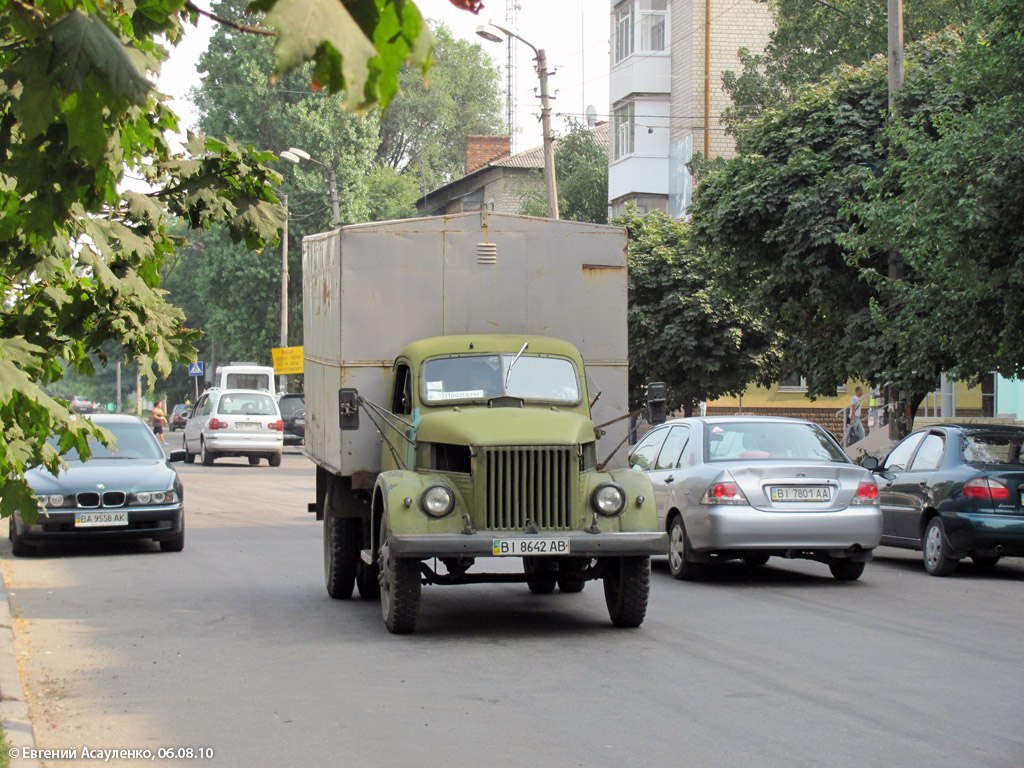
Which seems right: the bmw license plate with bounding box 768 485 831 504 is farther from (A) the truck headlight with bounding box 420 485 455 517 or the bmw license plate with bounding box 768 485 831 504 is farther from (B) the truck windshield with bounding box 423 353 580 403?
(A) the truck headlight with bounding box 420 485 455 517

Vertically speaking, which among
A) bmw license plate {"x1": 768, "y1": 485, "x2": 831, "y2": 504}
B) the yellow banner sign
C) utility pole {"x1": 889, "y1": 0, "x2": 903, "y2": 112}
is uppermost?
utility pole {"x1": 889, "y1": 0, "x2": 903, "y2": 112}

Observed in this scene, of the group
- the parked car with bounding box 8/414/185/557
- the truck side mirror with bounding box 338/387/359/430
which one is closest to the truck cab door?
the truck side mirror with bounding box 338/387/359/430

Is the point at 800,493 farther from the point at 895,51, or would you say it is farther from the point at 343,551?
the point at 895,51

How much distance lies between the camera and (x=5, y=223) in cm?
574

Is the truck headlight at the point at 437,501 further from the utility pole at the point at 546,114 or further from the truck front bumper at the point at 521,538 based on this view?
the utility pole at the point at 546,114

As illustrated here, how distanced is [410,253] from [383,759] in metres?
6.03

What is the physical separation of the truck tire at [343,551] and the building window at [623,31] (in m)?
42.9

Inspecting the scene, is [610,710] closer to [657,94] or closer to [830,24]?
[830,24]

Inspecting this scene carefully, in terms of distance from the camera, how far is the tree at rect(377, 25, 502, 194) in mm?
78062

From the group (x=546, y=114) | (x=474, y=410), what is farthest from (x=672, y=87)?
(x=474, y=410)

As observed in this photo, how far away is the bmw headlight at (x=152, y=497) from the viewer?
55.3 ft

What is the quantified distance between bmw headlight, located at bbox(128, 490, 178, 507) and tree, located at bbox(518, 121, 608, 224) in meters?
46.3

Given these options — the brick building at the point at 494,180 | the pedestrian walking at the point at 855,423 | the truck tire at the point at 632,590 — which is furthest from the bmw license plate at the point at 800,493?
the brick building at the point at 494,180

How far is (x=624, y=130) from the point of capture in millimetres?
53812
